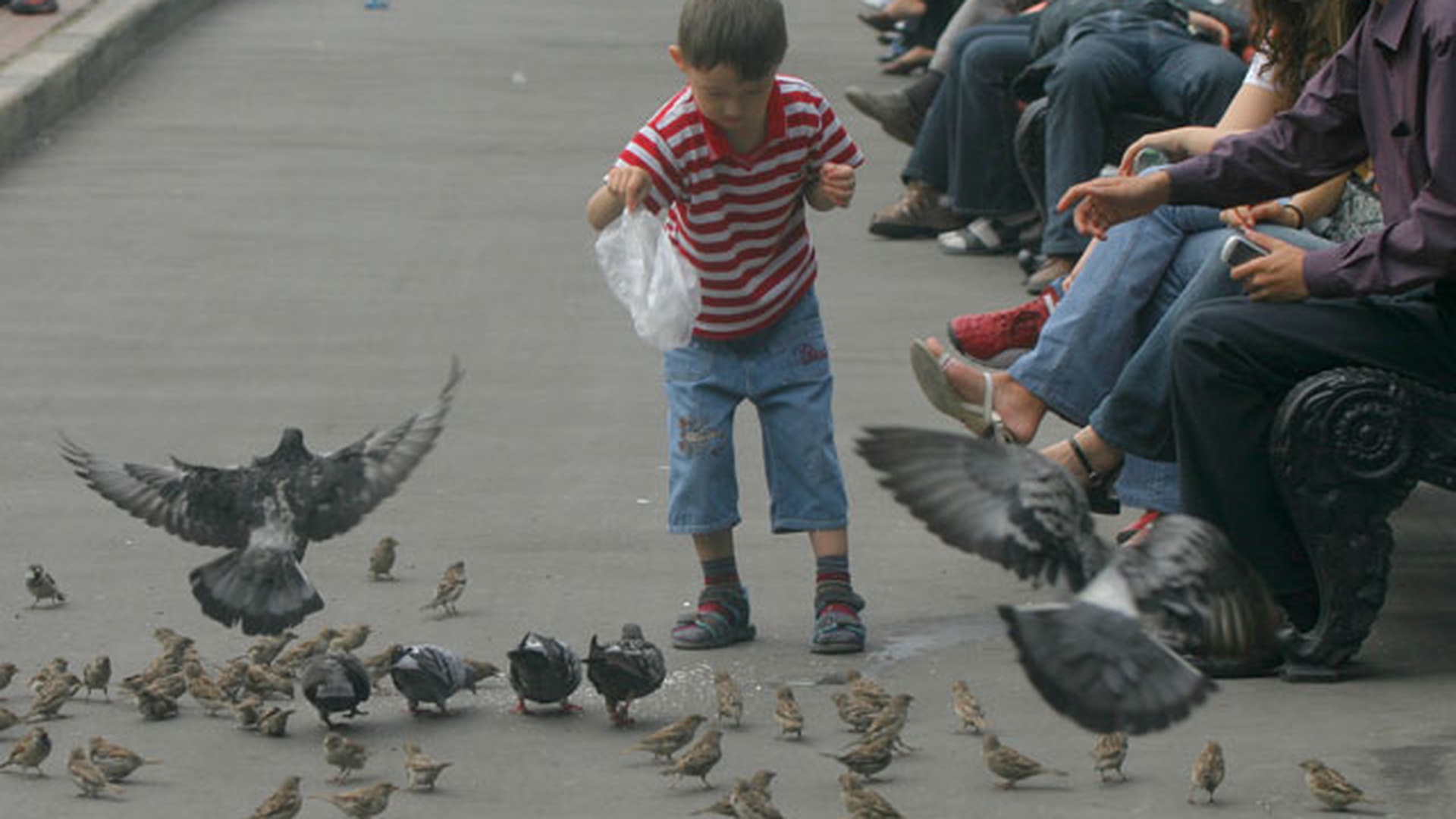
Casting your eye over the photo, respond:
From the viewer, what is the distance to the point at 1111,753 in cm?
532

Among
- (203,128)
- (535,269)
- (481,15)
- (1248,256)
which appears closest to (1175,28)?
(535,269)

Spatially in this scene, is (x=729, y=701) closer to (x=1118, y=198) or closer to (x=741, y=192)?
(x=741, y=192)

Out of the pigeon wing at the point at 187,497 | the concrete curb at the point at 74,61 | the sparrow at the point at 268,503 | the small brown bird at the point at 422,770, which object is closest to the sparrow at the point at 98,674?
the sparrow at the point at 268,503

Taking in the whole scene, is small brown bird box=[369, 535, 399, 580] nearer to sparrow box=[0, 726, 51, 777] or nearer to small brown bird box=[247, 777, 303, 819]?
sparrow box=[0, 726, 51, 777]

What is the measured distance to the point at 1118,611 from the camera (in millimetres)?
4980

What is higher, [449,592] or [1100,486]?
[1100,486]

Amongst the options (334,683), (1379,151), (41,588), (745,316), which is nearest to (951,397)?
(745,316)

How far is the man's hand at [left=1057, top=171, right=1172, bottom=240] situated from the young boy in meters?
0.56

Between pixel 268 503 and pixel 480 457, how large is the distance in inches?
86.9

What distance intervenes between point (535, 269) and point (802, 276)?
5.03 metres

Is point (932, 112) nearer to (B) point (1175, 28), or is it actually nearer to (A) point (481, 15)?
(B) point (1175, 28)

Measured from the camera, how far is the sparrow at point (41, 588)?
21.8 ft

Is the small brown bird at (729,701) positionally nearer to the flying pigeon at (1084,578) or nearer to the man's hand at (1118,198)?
the flying pigeon at (1084,578)

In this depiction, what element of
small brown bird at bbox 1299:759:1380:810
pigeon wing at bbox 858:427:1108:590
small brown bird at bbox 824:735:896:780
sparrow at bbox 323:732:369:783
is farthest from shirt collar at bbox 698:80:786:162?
small brown bird at bbox 1299:759:1380:810
